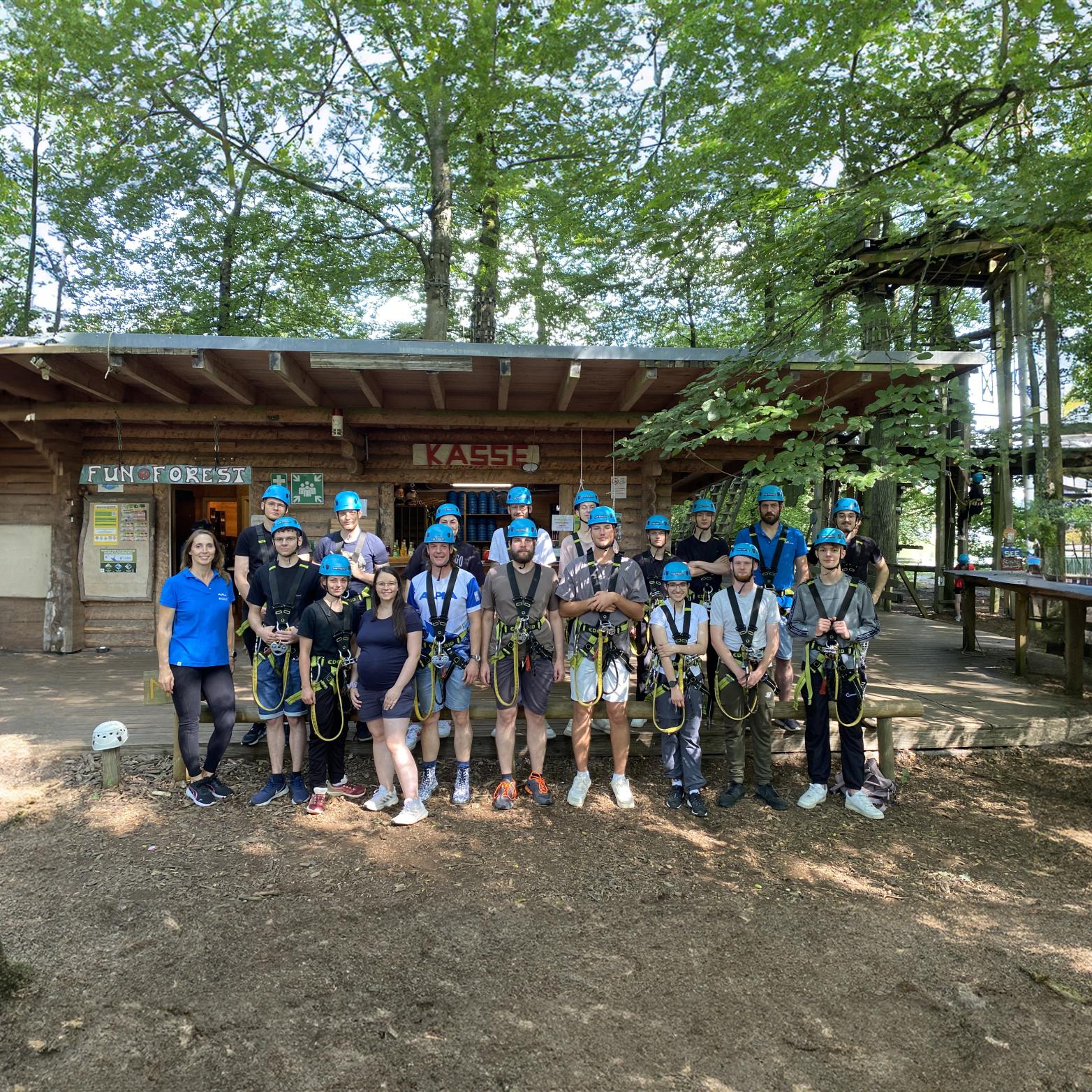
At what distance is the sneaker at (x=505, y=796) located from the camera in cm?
468

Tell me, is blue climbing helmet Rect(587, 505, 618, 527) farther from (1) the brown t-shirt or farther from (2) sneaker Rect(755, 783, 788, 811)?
(2) sneaker Rect(755, 783, 788, 811)

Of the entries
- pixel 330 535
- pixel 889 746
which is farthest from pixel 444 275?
pixel 889 746

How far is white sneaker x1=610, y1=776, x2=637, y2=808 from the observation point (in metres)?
4.74

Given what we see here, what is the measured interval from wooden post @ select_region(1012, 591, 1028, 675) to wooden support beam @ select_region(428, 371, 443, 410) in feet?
23.5

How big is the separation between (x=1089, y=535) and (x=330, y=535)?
23514mm

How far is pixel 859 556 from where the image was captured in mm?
5699

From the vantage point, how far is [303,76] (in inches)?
462

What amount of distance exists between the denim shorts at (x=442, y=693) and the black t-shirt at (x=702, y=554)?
6.68 ft

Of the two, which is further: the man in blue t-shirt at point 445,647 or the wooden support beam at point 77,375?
the wooden support beam at point 77,375

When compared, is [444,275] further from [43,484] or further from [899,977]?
[899,977]

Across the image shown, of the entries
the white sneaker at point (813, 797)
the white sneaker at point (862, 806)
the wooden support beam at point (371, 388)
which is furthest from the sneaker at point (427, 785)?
the wooden support beam at point (371, 388)

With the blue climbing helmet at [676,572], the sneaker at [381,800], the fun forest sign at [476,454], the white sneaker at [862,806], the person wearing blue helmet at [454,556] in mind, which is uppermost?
the fun forest sign at [476,454]

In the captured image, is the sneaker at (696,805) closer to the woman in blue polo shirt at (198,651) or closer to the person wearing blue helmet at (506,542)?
the person wearing blue helmet at (506,542)

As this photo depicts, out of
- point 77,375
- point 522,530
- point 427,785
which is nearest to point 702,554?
point 522,530
